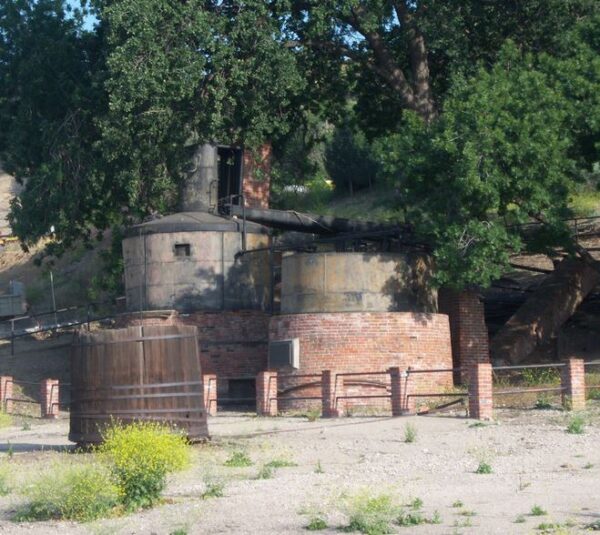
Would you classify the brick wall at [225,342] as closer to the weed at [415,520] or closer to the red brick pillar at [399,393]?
the red brick pillar at [399,393]

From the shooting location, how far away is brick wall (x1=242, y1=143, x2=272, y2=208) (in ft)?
125

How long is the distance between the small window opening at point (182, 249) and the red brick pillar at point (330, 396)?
25.8 feet

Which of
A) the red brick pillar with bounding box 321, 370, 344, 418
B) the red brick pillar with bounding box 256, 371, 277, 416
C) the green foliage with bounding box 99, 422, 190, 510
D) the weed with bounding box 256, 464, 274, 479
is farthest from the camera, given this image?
the red brick pillar with bounding box 256, 371, 277, 416

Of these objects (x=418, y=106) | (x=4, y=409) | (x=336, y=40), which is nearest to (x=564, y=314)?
(x=418, y=106)

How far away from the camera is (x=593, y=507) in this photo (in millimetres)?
14977

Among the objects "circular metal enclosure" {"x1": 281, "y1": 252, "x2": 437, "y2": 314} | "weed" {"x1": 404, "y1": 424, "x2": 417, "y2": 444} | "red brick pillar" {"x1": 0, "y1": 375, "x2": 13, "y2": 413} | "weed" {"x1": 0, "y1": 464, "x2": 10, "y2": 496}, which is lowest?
"weed" {"x1": 0, "y1": 464, "x2": 10, "y2": 496}

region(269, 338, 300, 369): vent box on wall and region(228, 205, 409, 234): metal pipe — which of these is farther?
region(228, 205, 409, 234): metal pipe

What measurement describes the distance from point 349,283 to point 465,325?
175 inches

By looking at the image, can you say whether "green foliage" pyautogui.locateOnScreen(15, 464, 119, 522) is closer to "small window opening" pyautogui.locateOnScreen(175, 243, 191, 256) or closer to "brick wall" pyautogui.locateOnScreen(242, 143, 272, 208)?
"small window opening" pyautogui.locateOnScreen(175, 243, 191, 256)

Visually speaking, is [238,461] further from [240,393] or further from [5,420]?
[240,393]

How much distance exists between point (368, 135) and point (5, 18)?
12290mm

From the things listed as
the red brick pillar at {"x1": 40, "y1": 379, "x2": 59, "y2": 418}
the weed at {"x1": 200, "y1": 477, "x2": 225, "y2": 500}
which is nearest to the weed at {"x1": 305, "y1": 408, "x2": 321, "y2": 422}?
the red brick pillar at {"x1": 40, "y1": 379, "x2": 59, "y2": 418}

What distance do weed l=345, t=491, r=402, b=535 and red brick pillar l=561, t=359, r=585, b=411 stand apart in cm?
1063

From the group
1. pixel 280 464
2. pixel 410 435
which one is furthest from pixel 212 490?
pixel 410 435
